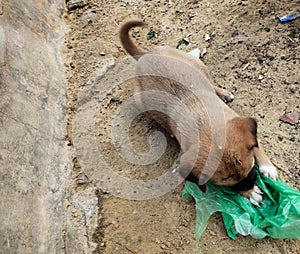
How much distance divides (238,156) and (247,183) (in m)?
0.37

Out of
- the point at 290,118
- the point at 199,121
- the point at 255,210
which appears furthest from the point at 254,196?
the point at 290,118

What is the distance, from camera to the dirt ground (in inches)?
150

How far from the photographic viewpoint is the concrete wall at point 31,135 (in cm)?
325

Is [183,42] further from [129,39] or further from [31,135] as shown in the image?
[31,135]

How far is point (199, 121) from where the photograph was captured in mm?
3697

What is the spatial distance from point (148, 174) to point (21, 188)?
1460mm

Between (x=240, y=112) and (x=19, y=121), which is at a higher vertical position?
(x=19, y=121)

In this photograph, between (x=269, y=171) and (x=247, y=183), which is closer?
(x=247, y=183)

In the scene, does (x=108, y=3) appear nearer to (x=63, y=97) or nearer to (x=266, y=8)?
(x=63, y=97)

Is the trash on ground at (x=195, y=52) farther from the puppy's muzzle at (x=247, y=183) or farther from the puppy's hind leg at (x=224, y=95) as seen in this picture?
the puppy's muzzle at (x=247, y=183)

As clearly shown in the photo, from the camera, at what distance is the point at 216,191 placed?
3781mm

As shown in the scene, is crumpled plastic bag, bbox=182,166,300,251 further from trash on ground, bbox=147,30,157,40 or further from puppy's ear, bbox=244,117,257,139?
trash on ground, bbox=147,30,157,40

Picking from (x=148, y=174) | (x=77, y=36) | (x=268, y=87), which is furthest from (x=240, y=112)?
(x=77, y=36)

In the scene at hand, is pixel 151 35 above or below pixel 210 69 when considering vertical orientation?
above
